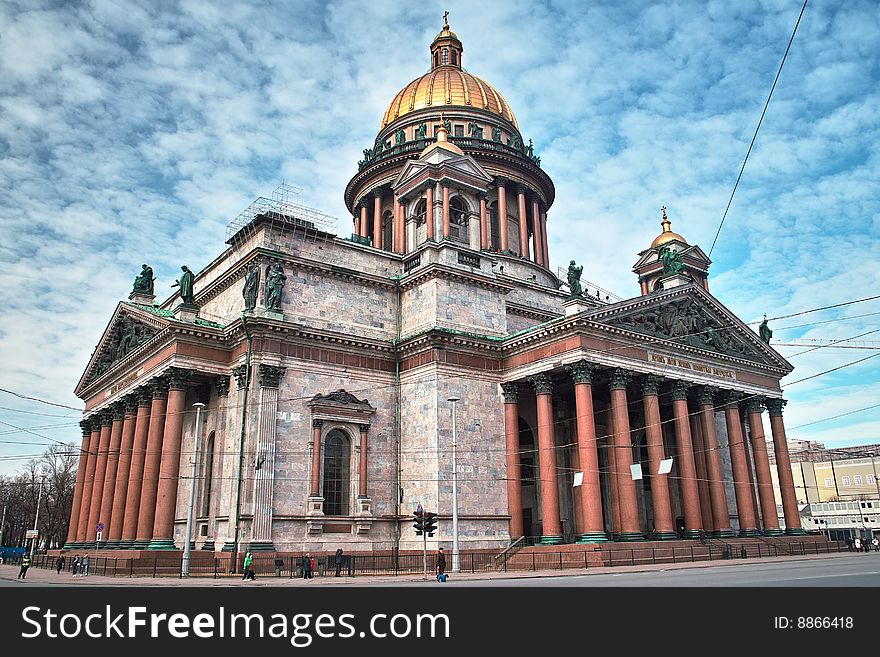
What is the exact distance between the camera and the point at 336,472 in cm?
3941

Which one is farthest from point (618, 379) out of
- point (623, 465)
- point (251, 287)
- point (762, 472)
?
point (251, 287)

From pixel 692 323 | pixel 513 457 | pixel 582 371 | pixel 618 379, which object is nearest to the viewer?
pixel 582 371

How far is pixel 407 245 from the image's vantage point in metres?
49.4

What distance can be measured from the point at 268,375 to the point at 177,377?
5175 millimetres

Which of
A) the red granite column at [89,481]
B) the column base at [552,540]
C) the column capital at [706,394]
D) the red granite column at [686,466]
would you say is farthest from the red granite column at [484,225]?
the red granite column at [89,481]

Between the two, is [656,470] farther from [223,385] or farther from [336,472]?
[223,385]

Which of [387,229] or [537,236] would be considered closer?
[387,229]

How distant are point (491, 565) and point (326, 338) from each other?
1458 centimetres

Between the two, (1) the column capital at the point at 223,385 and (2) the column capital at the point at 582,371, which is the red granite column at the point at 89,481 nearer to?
(1) the column capital at the point at 223,385

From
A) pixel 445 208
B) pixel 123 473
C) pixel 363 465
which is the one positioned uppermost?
pixel 445 208

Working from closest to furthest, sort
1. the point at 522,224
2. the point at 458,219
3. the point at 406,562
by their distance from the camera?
the point at 406,562, the point at 458,219, the point at 522,224

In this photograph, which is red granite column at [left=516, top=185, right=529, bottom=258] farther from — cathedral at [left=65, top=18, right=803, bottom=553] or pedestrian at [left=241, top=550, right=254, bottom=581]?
pedestrian at [left=241, top=550, right=254, bottom=581]

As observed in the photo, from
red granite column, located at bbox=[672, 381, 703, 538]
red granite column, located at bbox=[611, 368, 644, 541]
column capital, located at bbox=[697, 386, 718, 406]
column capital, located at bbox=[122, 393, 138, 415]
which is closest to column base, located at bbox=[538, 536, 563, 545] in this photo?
red granite column, located at bbox=[611, 368, 644, 541]
